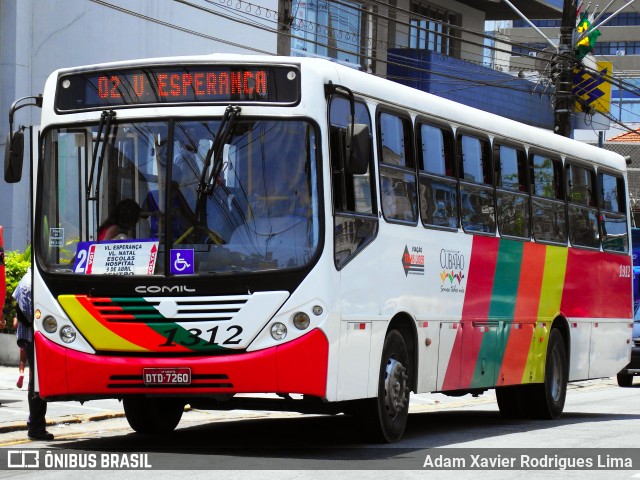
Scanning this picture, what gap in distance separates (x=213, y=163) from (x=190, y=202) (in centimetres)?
37

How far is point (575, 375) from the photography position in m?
18.4

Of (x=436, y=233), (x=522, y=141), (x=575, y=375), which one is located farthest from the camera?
(x=575, y=375)

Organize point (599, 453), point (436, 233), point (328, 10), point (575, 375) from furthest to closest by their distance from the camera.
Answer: point (328, 10) < point (575, 375) < point (436, 233) < point (599, 453)

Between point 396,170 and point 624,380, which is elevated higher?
point 396,170

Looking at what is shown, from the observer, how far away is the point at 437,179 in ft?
46.5

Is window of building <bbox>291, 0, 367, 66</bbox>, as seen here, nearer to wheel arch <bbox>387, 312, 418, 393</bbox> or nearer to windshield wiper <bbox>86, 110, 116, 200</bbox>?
wheel arch <bbox>387, 312, 418, 393</bbox>

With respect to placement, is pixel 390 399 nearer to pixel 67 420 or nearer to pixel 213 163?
pixel 213 163

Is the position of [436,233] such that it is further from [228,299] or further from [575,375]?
[575,375]

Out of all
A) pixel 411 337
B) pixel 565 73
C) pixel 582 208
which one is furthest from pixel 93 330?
pixel 565 73

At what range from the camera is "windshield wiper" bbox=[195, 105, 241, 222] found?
11648mm

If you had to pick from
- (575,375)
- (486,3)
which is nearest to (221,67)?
(575,375)

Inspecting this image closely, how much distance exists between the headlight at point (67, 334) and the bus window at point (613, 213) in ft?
31.5

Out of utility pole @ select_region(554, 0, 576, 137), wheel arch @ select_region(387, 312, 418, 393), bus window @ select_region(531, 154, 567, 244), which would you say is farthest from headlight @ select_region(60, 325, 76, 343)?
utility pole @ select_region(554, 0, 576, 137)

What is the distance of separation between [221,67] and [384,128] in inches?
72.9
